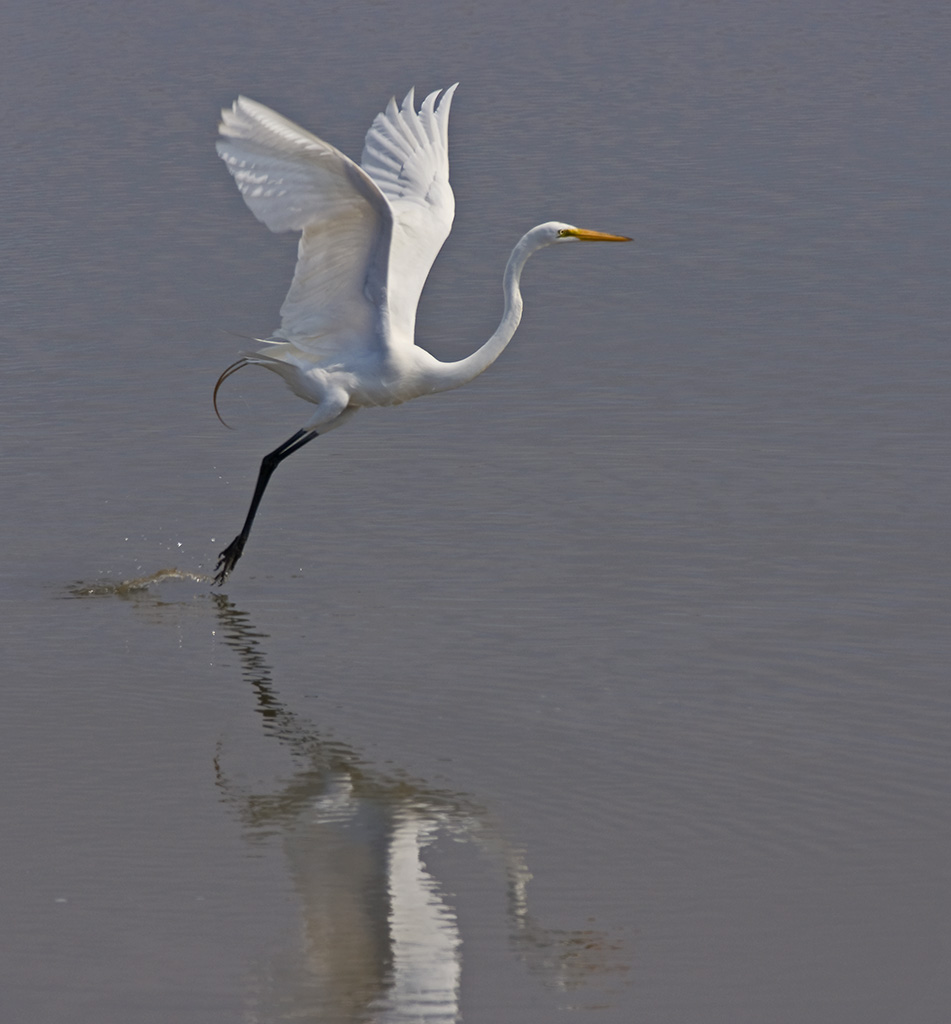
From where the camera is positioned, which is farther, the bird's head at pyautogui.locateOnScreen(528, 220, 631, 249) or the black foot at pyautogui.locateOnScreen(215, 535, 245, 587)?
the bird's head at pyautogui.locateOnScreen(528, 220, 631, 249)

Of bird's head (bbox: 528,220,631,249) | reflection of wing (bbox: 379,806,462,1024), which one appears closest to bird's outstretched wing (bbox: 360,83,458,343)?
bird's head (bbox: 528,220,631,249)

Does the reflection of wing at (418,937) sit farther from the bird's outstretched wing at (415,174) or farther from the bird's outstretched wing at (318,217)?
the bird's outstretched wing at (415,174)

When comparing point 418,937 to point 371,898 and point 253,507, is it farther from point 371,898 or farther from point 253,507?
point 253,507

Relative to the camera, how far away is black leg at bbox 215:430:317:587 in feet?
26.0

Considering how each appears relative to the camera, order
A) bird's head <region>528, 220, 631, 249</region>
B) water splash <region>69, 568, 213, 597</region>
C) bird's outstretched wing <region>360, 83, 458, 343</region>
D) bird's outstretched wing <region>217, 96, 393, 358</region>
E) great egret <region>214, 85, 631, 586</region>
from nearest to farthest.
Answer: bird's outstretched wing <region>217, 96, 393, 358</region> → great egret <region>214, 85, 631, 586</region> → water splash <region>69, 568, 213, 597</region> → bird's head <region>528, 220, 631, 249</region> → bird's outstretched wing <region>360, 83, 458, 343</region>

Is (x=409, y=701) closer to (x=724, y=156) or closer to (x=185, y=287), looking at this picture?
(x=185, y=287)

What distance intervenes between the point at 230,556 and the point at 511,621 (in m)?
1.38

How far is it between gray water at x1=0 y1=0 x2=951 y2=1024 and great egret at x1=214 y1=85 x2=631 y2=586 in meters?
0.64

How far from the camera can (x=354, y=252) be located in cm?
801

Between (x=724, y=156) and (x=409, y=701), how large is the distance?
10.6 metres

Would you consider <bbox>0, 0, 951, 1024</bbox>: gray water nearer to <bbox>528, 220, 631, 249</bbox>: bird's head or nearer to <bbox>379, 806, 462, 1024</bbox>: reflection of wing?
<bbox>379, 806, 462, 1024</bbox>: reflection of wing

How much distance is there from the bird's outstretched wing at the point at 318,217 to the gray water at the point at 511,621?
927 millimetres

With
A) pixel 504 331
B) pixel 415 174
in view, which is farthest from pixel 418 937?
pixel 415 174

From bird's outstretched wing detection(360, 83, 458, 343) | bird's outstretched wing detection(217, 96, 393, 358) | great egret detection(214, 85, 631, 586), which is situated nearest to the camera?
bird's outstretched wing detection(217, 96, 393, 358)
